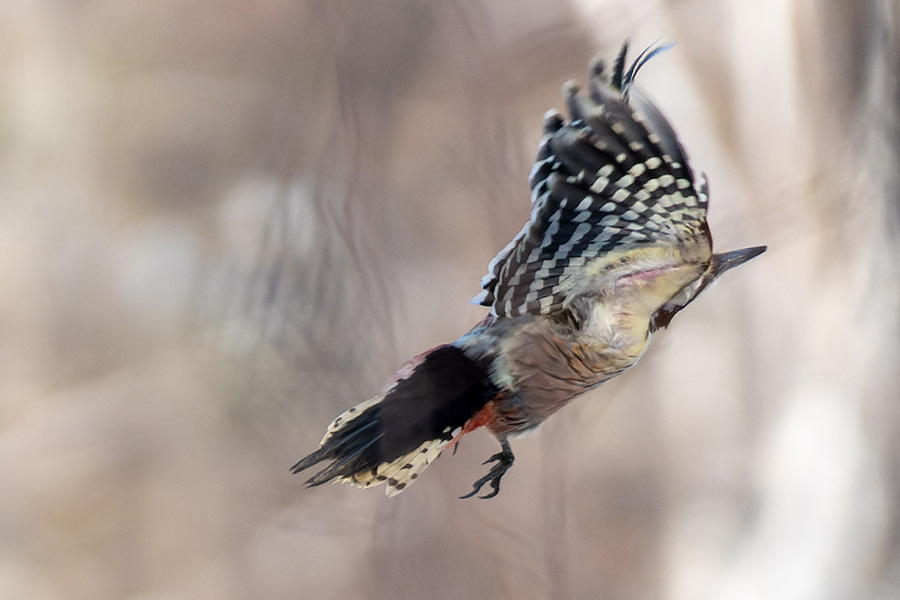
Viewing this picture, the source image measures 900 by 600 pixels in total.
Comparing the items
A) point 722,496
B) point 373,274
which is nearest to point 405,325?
point 373,274

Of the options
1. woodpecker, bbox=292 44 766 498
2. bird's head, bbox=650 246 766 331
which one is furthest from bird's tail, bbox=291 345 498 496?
bird's head, bbox=650 246 766 331

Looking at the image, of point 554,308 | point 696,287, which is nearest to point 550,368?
point 554,308

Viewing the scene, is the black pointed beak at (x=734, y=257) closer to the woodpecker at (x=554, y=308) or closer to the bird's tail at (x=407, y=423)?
the woodpecker at (x=554, y=308)

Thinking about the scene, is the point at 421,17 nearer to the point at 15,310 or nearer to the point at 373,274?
the point at 373,274

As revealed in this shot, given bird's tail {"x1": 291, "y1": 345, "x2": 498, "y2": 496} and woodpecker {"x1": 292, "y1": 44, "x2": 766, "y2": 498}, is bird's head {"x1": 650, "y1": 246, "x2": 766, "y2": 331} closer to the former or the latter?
woodpecker {"x1": 292, "y1": 44, "x2": 766, "y2": 498}

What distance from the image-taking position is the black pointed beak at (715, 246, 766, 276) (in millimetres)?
527

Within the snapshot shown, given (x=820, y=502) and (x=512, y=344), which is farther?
(x=820, y=502)

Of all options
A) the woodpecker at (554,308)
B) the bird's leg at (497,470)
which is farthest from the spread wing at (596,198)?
the bird's leg at (497,470)

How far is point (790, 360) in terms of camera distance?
0.60 m

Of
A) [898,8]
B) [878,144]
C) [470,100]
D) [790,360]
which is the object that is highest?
[470,100]

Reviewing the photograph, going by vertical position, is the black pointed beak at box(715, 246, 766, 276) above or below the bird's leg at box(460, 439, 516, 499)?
above

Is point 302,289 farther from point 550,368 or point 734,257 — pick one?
point 734,257

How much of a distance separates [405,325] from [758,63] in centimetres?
40

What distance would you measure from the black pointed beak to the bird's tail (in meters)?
0.22
